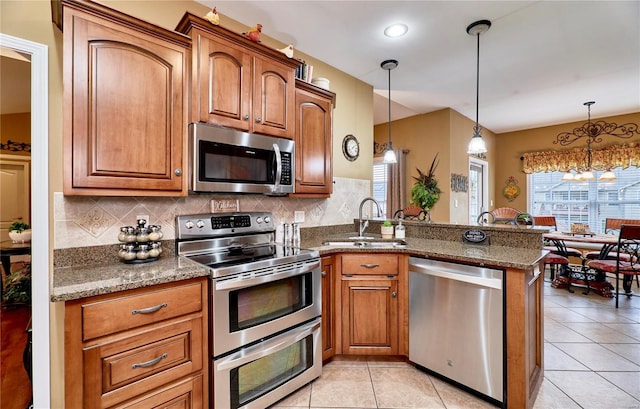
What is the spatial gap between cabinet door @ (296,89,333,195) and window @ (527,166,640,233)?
210 inches

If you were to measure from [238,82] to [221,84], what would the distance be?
0.12 metres

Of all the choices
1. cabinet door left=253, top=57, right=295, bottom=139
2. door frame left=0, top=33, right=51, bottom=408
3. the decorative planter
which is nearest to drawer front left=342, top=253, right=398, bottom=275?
cabinet door left=253, top=57, right=295, bottom=139

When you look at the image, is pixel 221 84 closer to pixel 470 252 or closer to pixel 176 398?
pixel 176 398

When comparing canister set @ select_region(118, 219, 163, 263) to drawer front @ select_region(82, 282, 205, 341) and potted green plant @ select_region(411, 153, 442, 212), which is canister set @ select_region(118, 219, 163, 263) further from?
potted green plant @ select_region(411, 153, 442, 212)

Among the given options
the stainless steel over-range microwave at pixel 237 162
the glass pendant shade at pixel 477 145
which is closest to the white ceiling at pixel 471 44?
the glass pendant shade at pixel 477 145

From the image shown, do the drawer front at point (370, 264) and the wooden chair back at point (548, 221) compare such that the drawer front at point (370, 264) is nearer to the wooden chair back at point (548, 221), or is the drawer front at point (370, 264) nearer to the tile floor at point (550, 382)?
the tile floor at point (550, 382)

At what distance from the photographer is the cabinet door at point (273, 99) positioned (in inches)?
78.1

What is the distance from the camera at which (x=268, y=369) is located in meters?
1.76

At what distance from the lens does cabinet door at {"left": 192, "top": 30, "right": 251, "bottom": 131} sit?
171 cm

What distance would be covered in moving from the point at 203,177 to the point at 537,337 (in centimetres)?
236

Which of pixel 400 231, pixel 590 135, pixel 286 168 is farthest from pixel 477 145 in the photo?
pixel 590 135

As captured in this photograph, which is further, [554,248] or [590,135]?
[590,135]

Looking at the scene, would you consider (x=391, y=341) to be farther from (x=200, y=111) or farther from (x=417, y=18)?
(x=417, y=18)

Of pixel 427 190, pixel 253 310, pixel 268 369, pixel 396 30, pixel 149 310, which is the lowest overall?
pixel 268 369
